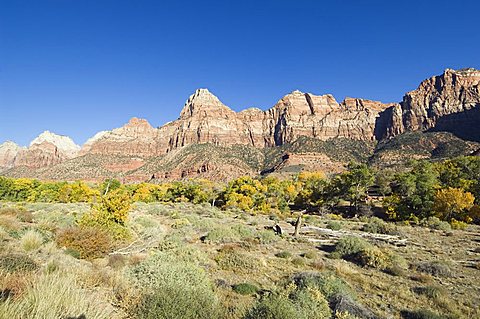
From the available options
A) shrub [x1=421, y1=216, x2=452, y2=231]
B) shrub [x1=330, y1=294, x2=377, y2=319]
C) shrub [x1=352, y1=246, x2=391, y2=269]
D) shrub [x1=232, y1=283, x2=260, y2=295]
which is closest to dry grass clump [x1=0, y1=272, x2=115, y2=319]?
shrub [x1=232, y1=283, x2=260, y2=295]

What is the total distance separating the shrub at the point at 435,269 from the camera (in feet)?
39.2

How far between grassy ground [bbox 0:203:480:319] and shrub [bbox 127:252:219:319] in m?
0.03

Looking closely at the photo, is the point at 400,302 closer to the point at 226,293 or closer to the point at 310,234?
the point at 226,293

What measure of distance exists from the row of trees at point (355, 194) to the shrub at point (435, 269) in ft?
86.0

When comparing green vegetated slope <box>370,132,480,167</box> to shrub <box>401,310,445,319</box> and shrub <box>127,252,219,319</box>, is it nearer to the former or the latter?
shrub <box>401,310,445,319</box>

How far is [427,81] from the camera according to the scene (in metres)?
175

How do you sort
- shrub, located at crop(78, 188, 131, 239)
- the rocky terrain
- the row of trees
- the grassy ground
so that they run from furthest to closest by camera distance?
the rocky terrain, the row of trees, shrub, located at crop(78, 188, 131, 239), the grassy ground

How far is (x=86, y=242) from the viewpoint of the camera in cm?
1030

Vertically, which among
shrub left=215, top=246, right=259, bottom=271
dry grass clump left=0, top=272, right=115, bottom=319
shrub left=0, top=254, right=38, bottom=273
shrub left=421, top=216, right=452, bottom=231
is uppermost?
dry grass clump left=0, top=272, right=115, bottom=319

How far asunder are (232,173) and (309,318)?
400ft

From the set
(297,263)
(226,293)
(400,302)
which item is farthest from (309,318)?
(297,263)

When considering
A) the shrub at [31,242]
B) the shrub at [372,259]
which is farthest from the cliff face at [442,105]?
the shrub at [31,242]

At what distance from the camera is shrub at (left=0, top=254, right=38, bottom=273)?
18.6 feet

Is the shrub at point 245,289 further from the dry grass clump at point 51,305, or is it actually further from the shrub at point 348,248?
the shrub at point 348,248
